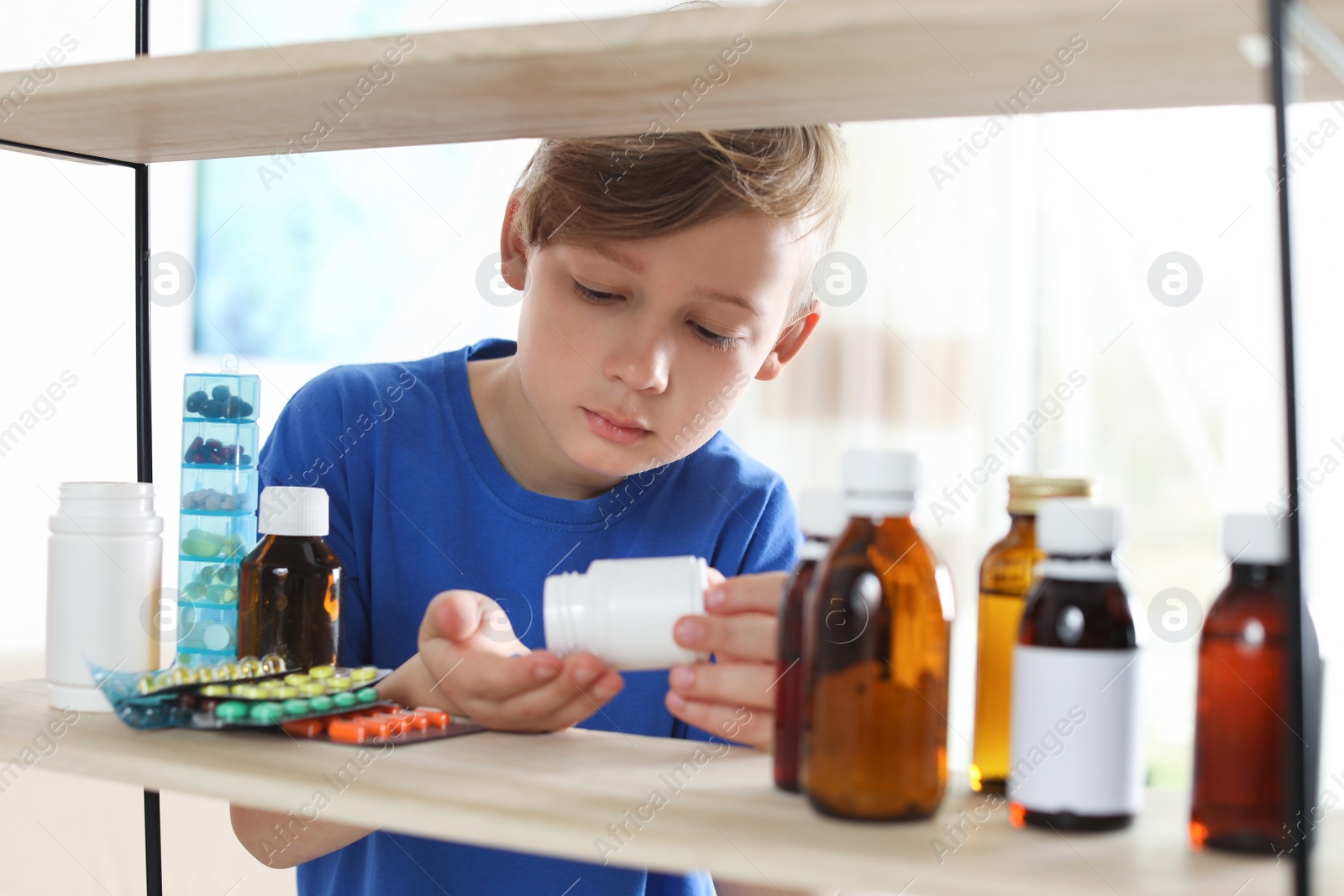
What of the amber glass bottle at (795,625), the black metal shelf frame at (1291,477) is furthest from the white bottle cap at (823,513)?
the black metal shelf frame at (1291,477)

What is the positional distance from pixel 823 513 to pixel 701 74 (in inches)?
9.3

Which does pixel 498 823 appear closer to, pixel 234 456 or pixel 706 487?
pixel 234 456

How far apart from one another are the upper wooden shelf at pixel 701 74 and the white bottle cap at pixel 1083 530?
213mm

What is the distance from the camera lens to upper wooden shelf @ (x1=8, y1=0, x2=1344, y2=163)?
50cm

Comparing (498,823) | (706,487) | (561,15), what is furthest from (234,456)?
(561,15)

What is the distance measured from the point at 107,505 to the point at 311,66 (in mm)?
320

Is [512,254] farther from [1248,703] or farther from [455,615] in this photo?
[1248,703]

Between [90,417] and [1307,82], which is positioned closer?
[1307,82]

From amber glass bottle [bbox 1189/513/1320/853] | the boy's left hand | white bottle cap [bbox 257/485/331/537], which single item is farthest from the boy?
amber glass bottle [bbox 1189/513/1320/853]

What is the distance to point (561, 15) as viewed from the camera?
12.1 feet

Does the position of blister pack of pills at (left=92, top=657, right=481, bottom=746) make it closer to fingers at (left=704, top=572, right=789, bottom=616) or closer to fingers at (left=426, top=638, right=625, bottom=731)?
fingers at (left=426, top=638, right=625, bottom=731)

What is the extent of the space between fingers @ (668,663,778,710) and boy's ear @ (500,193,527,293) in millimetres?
481

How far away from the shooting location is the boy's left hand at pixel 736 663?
25.3 inches

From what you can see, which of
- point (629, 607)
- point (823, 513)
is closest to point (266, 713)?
point (629, 607)
